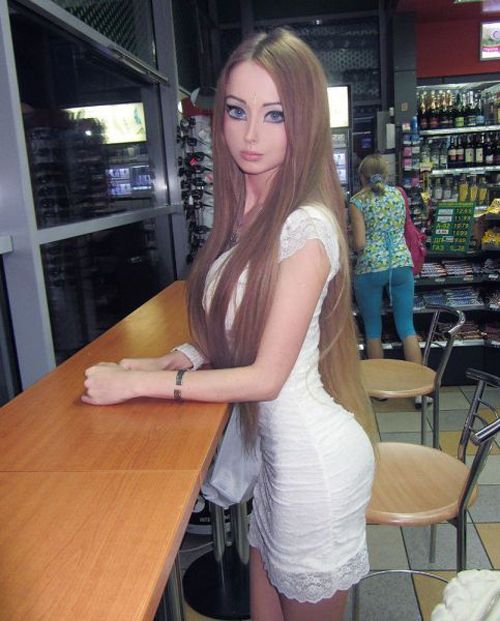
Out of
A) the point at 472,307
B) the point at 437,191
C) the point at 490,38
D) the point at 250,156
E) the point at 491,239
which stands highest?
the point at 490,38

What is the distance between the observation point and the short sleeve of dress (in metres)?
Result: 1.10

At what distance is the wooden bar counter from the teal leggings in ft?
9.39

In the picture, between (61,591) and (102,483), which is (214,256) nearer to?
(102,483)

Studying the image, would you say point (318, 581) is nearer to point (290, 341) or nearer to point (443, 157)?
point (290, 341)

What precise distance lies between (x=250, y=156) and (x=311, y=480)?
0.69 meters

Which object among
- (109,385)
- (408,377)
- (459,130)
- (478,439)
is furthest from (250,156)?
(459,130)

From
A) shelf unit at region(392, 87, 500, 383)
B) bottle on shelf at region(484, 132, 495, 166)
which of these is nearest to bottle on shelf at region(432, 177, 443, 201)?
bottle on shelf at region(484, 132, 495, 166)

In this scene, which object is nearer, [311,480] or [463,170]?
[311,480]

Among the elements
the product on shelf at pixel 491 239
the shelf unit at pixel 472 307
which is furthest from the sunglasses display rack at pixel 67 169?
the product on shelf at pixel 491 239

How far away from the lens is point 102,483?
89 cm

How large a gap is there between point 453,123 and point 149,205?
3167mm

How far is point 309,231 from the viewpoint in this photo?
3.63 feet

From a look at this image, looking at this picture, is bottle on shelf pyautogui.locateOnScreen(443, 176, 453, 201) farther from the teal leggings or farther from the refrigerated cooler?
the teal leggings

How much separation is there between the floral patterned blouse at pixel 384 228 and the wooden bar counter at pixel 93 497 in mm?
2828
